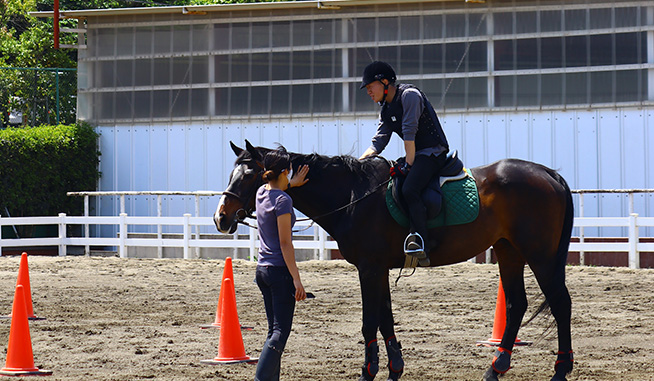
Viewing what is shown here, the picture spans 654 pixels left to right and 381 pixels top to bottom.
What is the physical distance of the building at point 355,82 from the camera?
2068 centimetres

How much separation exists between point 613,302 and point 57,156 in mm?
16752

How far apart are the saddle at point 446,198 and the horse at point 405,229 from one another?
75 mm

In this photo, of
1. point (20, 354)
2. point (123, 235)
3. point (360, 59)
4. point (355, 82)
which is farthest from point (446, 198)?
point (360, 59)

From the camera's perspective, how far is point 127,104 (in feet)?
83.1

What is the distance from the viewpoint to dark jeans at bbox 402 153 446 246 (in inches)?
304

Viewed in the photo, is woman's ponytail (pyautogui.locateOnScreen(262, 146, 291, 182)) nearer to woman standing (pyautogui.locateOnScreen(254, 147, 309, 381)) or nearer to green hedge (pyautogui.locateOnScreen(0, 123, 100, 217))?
woman standing (pyautogui.locateOnScreen(254, 147, 309, 381))

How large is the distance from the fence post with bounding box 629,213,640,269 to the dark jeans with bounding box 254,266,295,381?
12.2 meters

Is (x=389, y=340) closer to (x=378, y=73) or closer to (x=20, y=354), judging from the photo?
(x=378, y=73)

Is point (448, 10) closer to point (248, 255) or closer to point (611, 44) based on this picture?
point (611, 44)

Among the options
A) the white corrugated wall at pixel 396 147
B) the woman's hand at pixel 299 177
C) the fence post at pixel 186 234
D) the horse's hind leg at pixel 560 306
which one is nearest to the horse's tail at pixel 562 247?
the horse's hind leg at pixel 560 306

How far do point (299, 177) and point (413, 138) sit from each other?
100 cm

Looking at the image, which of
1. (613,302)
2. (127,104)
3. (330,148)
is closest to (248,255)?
(330,148)

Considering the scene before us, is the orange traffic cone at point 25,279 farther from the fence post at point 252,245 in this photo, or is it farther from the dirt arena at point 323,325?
the fence post at point 252,245

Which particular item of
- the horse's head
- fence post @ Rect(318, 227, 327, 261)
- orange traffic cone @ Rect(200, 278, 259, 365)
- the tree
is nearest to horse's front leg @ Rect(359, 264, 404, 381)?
the horse's head
